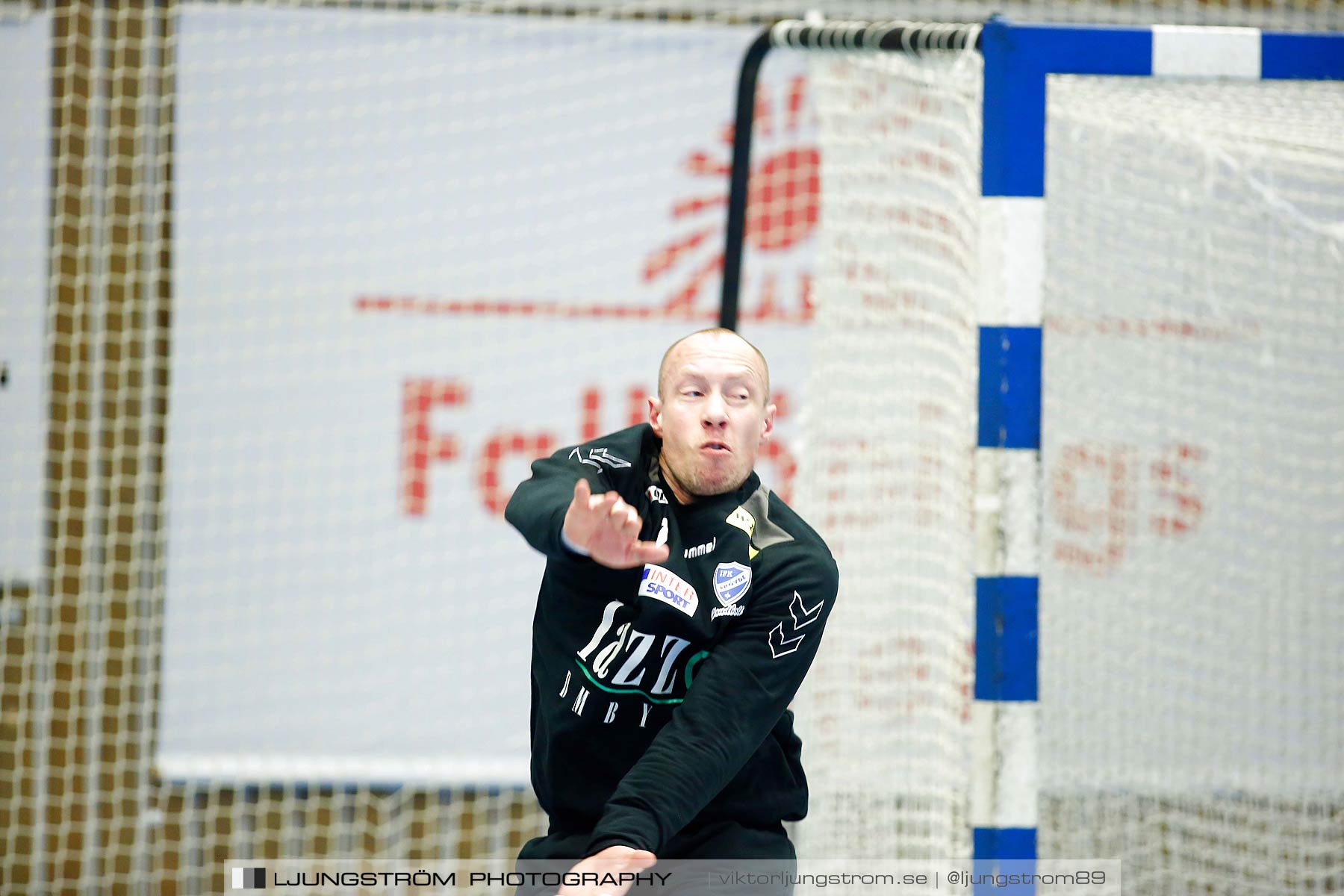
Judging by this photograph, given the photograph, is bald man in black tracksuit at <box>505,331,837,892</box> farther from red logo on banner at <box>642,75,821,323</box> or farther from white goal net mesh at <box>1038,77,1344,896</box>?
red logo on banner at <box>642,75,821,323</box>

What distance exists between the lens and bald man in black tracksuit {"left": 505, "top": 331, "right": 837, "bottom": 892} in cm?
167

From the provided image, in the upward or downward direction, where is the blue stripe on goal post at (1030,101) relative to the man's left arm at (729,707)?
upward

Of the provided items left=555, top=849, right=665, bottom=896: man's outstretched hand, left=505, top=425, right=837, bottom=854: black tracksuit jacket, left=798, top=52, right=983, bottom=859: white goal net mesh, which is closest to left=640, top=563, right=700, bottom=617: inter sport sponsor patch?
left=505, top=425, right=837, bottom=854: black tracksuit jacket

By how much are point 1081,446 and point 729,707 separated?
101 inches

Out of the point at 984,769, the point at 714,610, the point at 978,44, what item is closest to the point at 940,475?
the point at 984,769

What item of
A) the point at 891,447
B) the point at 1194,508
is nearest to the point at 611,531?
the point at 891,447

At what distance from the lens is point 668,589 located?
167 cm

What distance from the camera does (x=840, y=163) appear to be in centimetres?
289

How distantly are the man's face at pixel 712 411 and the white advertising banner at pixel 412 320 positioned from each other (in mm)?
2561

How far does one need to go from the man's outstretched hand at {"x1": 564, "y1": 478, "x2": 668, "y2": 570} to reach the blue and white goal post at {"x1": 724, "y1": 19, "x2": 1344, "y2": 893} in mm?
925

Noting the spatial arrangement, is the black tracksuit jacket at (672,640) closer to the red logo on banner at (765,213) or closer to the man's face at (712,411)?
the man's face at (712,411)

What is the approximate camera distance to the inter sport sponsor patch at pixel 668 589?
167 cm

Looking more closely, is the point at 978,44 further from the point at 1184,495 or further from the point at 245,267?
the point at 245,267

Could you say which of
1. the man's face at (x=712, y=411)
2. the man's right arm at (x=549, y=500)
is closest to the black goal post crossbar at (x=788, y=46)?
the man's face at (x=712, y=411)
